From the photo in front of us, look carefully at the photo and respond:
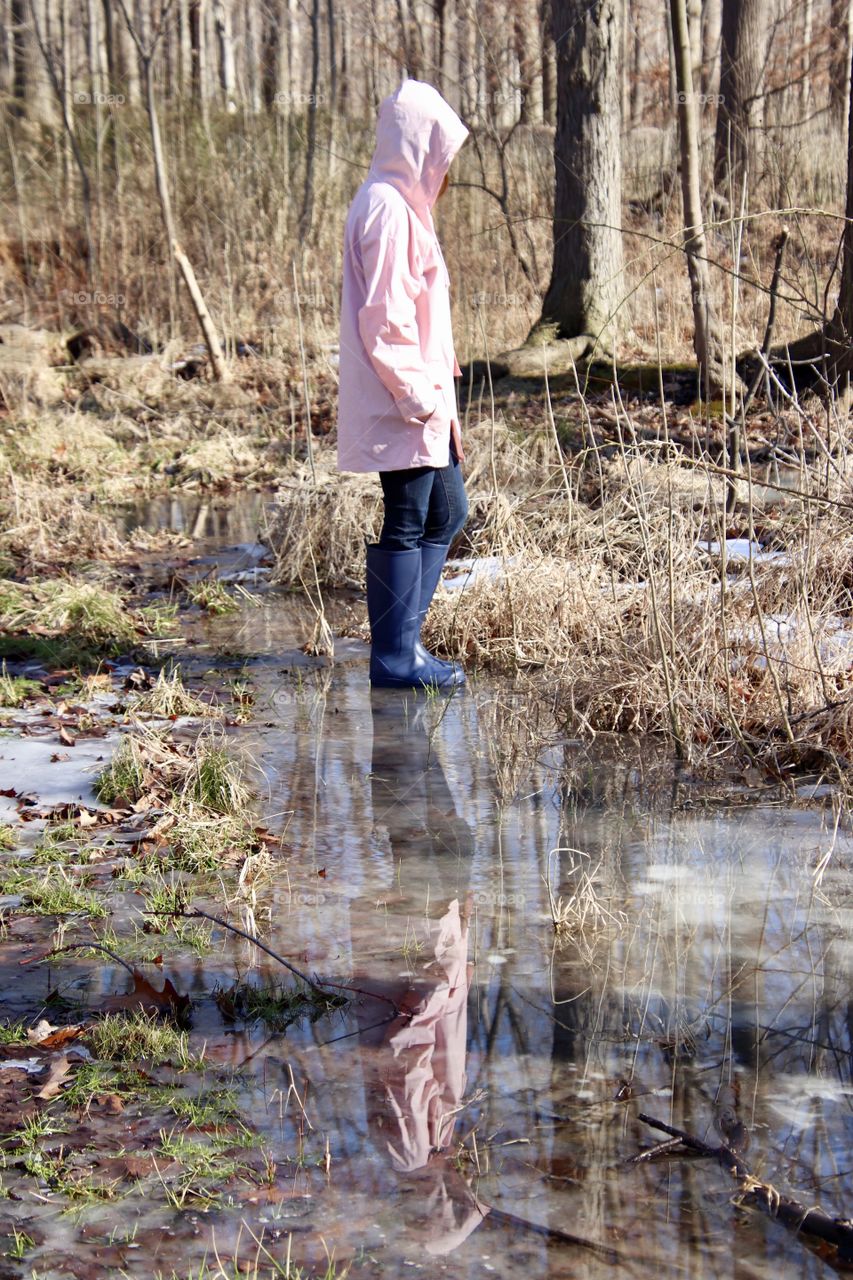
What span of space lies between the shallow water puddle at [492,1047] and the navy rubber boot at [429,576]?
3.66 feet

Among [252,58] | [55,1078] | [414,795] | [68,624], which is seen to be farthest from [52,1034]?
[252,58]

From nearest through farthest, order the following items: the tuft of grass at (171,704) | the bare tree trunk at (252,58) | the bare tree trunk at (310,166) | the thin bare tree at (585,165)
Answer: the tuft of grass at (171,704) < the thin bare tree at (585,165) < the bare tree trunk at (310,166) < the bare tree trunk at (252,58)

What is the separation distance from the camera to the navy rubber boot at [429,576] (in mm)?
5500

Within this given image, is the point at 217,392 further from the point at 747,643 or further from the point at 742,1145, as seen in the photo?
the point at 742,1145

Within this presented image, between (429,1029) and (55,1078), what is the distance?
792 mm

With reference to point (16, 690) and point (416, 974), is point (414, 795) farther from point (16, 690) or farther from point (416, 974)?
point (16, 690)

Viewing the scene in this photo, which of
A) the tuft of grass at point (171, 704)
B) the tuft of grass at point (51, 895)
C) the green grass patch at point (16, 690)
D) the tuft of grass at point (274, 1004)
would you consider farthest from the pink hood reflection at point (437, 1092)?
the green grass patch at point (16, 690)

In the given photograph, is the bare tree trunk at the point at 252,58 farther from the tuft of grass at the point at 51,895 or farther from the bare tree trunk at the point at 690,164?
the tuft of grass at the point at 51,895

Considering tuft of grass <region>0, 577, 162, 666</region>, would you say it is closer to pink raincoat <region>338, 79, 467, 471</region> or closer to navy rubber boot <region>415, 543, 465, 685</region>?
navy rubber boot <region>415, 543, 465, 685</region>

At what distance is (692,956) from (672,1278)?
114cm

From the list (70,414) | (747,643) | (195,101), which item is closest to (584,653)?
(747,643)

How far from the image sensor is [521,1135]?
249cm

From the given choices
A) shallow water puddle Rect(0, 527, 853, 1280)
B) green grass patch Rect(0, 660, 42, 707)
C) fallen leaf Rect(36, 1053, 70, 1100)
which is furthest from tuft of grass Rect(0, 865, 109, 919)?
green grass patch Rect(0, 660, 42, 707)

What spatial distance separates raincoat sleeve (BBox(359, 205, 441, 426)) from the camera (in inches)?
190
